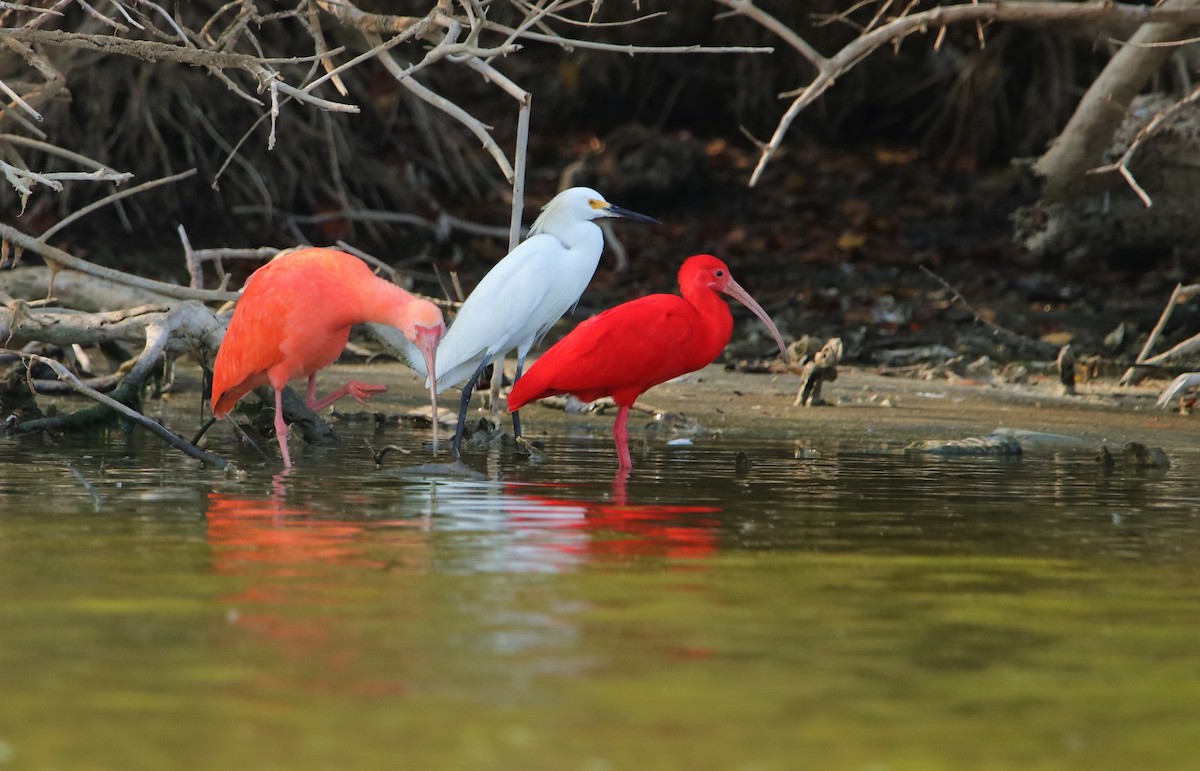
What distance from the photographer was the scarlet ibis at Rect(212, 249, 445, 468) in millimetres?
6707

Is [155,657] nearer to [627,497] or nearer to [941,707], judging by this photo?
[941,707]

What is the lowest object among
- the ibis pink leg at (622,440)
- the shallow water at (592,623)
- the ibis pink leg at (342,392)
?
the shallow water at (592,623)

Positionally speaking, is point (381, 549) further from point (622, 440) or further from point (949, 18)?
point (949, 18)

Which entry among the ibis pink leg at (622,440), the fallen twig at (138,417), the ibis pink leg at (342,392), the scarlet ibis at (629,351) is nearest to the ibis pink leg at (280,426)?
the ibis pink leg at (342,392)

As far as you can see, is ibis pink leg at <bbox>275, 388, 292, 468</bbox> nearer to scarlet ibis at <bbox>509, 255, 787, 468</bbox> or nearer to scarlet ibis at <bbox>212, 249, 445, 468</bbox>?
scarlet ibis at <bbox>212, 249, 445, 468</bbox>

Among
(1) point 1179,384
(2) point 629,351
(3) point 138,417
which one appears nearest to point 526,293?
(2) point 629,351

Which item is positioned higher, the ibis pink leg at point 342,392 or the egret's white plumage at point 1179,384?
the egret's white plumage at point 1179,384

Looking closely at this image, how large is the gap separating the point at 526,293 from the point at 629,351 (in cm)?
66

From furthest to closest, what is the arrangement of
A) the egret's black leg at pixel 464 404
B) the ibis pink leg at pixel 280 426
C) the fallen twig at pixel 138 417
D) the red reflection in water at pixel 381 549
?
the egret's black leg at pixel 464 404 → the ibis pink leg at pixel 280 426 → the fallen twig at pixel 138 417 → the red reflection in water at pixel 381 549

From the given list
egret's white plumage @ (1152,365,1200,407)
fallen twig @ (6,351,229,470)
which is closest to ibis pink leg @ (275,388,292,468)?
fallen twig @ (6,351,229,470)

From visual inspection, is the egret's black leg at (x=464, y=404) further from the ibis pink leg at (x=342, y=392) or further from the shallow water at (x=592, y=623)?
the shallow water at (x=592, y=623)

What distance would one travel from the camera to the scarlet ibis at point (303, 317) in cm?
671

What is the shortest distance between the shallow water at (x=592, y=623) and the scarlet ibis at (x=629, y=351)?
2.97 ft

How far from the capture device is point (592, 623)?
143 inches
